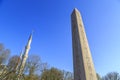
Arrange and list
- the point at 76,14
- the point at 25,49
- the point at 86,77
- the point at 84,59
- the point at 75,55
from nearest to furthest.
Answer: the point at 86,77, the point at 84,59, the point at 75,55, the point at 76,14, the point at 25,49

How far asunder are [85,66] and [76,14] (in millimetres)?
1107

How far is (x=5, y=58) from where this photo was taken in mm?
30203

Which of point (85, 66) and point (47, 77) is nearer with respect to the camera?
point (85, 66)

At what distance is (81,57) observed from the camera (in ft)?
6.61

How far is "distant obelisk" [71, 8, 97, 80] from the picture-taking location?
1.87 meters

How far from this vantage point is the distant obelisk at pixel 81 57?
1.87 meters

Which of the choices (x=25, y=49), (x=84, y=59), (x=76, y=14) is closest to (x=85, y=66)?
(x=84, y=59)

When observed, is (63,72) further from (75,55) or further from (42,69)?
(75,55)

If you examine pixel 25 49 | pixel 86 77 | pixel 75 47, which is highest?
pixel 25 49

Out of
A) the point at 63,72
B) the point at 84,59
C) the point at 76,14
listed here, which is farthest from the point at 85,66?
the point at 63,72

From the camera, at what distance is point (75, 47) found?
2.23 metres

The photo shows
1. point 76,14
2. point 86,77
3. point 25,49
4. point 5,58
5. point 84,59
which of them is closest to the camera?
point 86,77

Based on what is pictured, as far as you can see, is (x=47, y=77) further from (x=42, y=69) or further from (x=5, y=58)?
(x=5, y=58)

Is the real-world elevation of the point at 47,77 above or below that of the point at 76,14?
above
